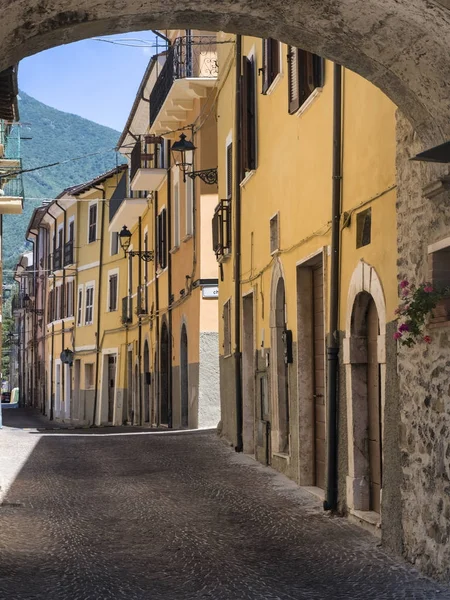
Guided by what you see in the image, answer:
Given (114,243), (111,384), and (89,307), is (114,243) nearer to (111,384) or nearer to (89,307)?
(89,307)

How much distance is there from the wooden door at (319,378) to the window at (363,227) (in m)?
2.17

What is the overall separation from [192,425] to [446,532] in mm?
15415

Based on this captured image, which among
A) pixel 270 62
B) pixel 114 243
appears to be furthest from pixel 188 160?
pixel 114 243

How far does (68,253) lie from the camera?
143 feet

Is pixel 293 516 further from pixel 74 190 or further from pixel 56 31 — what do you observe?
pixel 74 190

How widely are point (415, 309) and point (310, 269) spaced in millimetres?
4927

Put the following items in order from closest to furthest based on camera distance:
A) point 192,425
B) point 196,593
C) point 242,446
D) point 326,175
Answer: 1. point 196,593
2. point 326,175
3. point 242,446
4. point 192,425

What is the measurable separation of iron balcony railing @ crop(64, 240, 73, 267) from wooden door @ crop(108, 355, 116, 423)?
627 centimetres

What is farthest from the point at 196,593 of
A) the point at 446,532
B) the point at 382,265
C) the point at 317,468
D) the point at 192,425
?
the point at 192,425

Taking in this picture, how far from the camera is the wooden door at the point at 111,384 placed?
3759cm

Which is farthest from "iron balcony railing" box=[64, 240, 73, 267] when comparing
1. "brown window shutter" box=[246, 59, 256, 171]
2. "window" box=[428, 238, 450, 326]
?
"window" box=[428, 238, 450, 326]

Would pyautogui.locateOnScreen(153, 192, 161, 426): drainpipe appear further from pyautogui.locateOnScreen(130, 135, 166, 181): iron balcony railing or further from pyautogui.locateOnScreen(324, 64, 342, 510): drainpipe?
pyautogui.locateOnScreen(324, 64, 342, 510): drainpipe

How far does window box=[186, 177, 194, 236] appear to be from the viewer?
2266 centimetres

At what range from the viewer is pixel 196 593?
6.90 m
